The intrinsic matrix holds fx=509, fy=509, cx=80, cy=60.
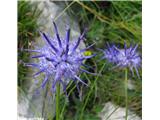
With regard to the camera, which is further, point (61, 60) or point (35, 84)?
point (35, 84)

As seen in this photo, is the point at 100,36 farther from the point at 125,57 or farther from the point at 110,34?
the point at 125,57

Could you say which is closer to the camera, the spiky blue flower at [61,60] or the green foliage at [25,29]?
the spiky blue flower at [61,60]

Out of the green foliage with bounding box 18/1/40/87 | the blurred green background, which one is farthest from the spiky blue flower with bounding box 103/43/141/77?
the green foliage with bounding box 18/1/40/87

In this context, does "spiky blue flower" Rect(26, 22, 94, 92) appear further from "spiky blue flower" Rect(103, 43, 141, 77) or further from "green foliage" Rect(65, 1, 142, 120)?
"green foliage" Rect(65, 1, 142, 120)

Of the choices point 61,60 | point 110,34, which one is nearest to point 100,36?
point 110,34

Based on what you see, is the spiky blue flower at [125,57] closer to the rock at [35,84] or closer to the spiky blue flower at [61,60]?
the rock at [35,84]

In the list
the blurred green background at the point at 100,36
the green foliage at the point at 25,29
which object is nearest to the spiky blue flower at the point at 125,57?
the blurred green background at the point at 100,36

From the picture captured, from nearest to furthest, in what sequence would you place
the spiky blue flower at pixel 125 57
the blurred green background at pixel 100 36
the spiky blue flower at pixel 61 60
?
the spiky blue flower at pixel 61 60 < the spiky blue flower at pixel 125 57 < the blurred green background at pixel 100 36
